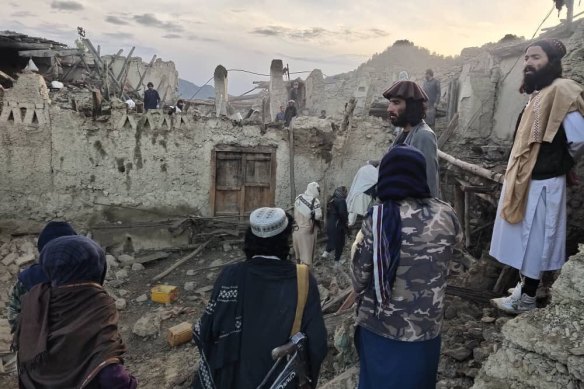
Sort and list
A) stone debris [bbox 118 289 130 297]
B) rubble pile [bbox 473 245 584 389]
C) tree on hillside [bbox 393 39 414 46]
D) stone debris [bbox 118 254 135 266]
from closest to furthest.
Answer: rubble pile [bbox 473 245 584 389] → stone debris [bbox 118 289 130 297] → stone debris [bbox 118 254 135 266] → tree on hillside [bbox 393 39 414 46]

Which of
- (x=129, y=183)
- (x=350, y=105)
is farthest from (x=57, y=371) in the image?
(x=350, y=105)

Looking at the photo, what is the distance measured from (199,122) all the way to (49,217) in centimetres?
337

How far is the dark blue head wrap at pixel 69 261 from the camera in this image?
216 cm

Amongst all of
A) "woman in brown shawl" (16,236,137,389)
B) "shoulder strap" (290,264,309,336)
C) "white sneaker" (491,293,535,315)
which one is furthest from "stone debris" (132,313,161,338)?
"white sneaker" (491,293,535,315)

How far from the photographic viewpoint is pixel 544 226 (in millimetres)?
2523

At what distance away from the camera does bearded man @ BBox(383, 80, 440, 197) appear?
9.28 feet

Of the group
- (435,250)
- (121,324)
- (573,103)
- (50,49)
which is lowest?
(121,324)

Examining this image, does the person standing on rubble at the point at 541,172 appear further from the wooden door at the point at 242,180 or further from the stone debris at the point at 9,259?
the stone debris at the point at 9,259

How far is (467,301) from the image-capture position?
318 centimetres

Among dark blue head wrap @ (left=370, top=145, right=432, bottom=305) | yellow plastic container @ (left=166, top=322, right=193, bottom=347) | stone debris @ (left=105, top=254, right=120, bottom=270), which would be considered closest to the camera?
dark blue head wrap @ (left=370, top=145, right=432, bottom=305)

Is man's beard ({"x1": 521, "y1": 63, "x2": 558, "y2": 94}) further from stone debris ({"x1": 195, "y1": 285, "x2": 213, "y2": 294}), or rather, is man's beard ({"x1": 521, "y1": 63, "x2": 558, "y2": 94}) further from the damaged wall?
the damaged wall

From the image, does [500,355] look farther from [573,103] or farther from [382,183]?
[573,103]

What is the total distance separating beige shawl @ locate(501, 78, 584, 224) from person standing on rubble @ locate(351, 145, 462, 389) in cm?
75

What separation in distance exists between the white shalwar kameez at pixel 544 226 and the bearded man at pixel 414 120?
1.90 ft
